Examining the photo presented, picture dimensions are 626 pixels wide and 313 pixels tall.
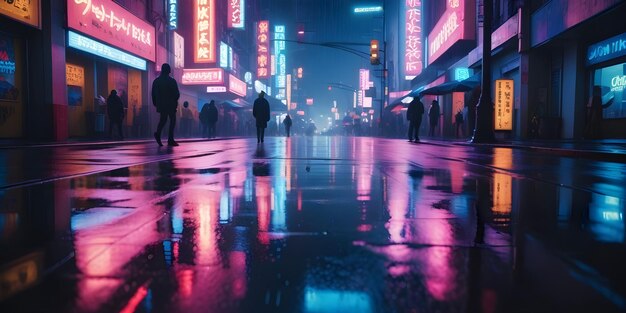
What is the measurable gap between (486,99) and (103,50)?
1587 cm

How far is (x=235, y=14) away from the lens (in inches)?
1870

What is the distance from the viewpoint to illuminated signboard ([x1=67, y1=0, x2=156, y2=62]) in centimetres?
1959

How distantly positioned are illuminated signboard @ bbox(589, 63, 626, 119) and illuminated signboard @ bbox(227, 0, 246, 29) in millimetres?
34053

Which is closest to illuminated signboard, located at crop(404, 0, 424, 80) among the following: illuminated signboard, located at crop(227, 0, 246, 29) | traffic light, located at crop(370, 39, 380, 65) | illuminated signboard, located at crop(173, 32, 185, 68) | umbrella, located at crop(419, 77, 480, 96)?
illuminated signboard, located at crop(227, 0, 246, 29)

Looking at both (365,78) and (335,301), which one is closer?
(335,301)

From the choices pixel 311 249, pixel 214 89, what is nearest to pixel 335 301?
pixel 311 249

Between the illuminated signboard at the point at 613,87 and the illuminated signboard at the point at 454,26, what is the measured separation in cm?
971

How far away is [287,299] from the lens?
6.05 feet

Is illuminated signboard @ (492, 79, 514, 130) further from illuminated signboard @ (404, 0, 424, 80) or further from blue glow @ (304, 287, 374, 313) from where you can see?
illuminated signboard @ (404, 0, 424, 80)

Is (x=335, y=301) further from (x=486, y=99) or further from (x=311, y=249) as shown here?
(x=486, y=99)

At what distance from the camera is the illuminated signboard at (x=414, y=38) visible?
45594 mm

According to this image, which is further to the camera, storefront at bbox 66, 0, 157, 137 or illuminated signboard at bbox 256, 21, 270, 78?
illuminated signboard at bbox 256, 21, 270, 78

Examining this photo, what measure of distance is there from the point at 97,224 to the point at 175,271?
4.18ft

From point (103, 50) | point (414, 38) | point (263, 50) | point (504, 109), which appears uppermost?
point (263, 50)
